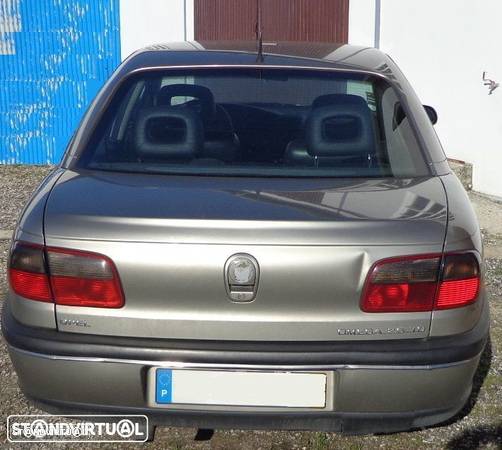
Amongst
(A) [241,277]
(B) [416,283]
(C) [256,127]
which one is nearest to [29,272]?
(A) [241,277]

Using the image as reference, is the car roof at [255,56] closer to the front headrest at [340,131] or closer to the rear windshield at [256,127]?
the rear windshield at [256,127]

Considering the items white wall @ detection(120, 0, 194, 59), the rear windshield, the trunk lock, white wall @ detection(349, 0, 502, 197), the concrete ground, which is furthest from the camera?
white wall @ detection(120, 0, 194, 59)

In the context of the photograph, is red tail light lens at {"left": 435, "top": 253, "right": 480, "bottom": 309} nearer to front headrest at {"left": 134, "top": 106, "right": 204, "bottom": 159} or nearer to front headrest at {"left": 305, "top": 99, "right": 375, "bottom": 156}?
front headrest at {"left": 305, "top": 99, "right": 375, "bottom": 156}

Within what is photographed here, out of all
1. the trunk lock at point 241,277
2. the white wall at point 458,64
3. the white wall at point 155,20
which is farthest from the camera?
the white wall at point 155,20

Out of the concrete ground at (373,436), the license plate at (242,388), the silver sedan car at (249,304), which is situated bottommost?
the concrete ground at (373,436)

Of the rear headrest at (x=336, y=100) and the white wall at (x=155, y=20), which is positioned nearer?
→ the rear headrest at (x=336, y=100)

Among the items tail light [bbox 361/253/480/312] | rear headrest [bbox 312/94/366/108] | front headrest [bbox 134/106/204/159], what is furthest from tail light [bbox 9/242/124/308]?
rear headrest [bbox 312/94/366/108]

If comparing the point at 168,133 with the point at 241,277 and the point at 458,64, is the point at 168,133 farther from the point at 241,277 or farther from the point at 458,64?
the point at 458,64

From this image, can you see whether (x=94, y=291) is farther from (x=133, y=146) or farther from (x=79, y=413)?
(x=133, y=146)

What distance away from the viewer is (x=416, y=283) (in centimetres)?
249

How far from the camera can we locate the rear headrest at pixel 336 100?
3.24 meters

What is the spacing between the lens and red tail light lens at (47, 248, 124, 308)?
247 cm

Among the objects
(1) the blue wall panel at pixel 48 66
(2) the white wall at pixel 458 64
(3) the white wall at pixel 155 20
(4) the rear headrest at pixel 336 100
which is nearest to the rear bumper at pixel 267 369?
(4) the rear headrest at pixel 336 100

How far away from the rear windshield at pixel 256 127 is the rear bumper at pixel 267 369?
774 mm
